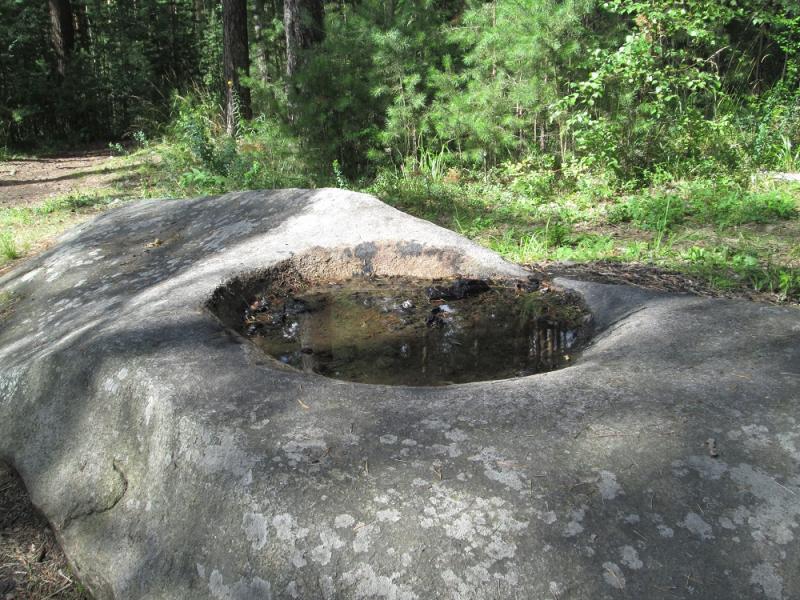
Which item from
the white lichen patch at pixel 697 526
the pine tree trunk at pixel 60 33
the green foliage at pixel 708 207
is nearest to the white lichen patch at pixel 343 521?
the white lichen patch at pixel 697 526

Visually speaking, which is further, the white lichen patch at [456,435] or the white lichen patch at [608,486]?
the white lichen patch at [456,435]

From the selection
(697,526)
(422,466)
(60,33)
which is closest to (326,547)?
(422,466)

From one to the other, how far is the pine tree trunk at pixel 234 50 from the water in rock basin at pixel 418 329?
7367 millimetres

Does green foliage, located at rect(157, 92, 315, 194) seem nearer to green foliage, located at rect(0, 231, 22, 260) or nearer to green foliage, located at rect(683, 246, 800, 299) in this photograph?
green foliage, located at rect(0, 231, 22, 260)

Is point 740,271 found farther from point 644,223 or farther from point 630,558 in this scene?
point 630,558

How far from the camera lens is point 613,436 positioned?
1828 mm

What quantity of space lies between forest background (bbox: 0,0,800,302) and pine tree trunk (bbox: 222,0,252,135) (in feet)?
2.07

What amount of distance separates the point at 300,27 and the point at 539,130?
359 cm

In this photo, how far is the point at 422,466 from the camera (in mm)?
1765

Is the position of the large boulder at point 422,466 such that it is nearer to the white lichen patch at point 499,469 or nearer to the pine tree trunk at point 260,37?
the white lichen patch at point 499,469

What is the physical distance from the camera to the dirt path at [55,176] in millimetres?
9336

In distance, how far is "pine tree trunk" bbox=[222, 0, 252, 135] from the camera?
10.2m

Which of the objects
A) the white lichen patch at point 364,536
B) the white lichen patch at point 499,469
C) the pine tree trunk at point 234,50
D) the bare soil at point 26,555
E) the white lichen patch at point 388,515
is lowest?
the bare soil at point 26,555

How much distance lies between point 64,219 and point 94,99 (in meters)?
9.14
